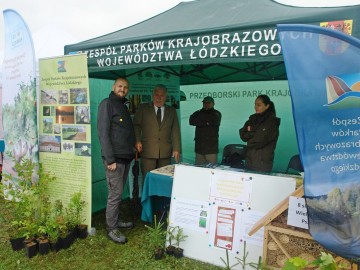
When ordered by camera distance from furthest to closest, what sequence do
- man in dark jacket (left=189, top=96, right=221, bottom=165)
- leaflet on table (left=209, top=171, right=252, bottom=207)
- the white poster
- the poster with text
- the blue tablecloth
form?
man in dark jacket (left=189, top=96, right=221, bottom=165), the poster with text, the blue tablecloth, leaflet on table (left=209, top=171, right=252, bottom=207), the white poster

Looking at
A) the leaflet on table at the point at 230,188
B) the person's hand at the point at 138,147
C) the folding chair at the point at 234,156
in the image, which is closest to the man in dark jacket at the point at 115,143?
the person's hand at the point at 138,147

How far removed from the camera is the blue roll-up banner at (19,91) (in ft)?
10.2

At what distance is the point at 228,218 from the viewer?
245cm

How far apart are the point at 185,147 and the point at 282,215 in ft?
13.9

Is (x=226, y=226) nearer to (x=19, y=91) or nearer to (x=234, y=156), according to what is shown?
(x=19, y=91)

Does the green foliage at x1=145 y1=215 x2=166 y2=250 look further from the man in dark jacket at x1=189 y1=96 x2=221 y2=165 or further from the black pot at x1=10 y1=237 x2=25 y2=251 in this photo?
the man in dark jacket at x1=189 y1=96 x2=221 y2=165

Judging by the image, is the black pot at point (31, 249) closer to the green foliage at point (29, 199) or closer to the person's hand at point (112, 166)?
the green foliage at point (29, 199)

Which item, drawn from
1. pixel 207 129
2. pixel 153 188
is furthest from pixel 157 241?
pixel 207 129

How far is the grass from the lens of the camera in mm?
2580

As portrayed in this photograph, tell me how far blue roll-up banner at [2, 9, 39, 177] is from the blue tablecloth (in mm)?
1257

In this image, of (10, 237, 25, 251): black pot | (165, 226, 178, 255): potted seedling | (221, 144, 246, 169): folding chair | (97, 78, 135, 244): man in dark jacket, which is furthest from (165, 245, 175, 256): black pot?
(221, 144, 246, 169): folding chair

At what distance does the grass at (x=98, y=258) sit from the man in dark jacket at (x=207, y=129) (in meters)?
1.77

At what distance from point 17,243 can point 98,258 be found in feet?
2.70

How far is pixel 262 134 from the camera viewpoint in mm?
3252
